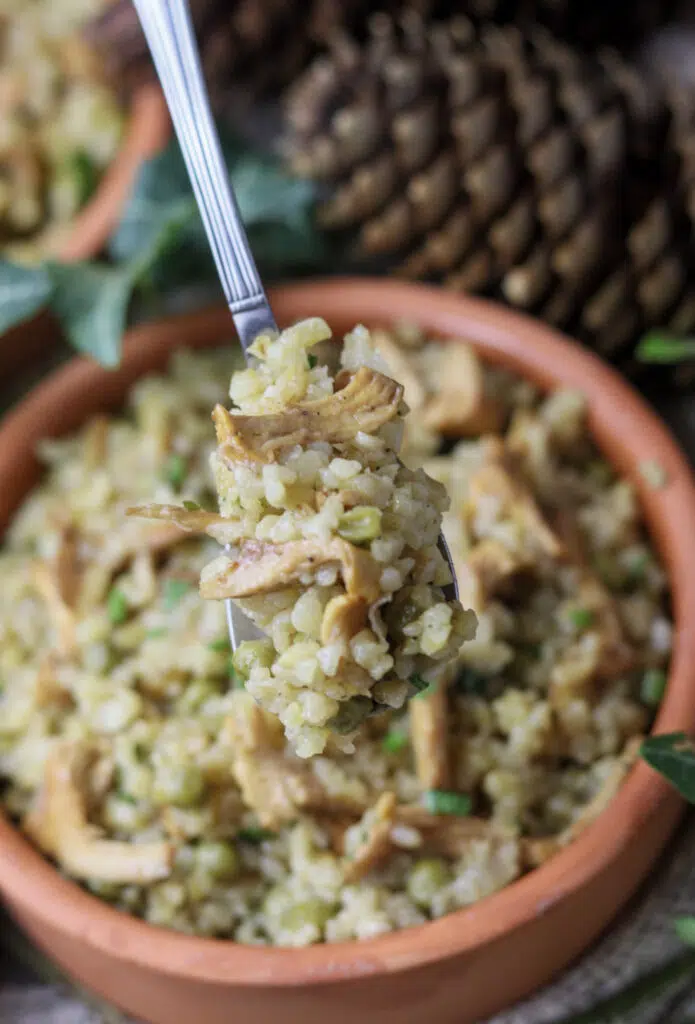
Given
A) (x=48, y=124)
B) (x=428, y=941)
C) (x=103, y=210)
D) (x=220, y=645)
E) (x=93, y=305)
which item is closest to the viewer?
(x=428, y=941)

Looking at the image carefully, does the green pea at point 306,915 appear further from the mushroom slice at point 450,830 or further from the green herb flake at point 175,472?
the green herb flake at point 175,472

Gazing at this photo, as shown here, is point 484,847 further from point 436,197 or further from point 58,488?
point 436,197

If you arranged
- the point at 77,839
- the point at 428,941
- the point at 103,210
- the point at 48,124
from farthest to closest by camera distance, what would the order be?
the point at 48,124 < the point at 103,210 < the point at 77,839 < the point at 428,941

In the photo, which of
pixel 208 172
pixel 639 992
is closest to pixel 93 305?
pixel 208 172

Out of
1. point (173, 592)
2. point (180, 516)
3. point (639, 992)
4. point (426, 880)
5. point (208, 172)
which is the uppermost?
point (208, 172)

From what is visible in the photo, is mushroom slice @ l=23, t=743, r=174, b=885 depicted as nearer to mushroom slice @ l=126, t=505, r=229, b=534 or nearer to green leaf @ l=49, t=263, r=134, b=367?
mushroom slice @ l=126, t=505, r=229, b=534

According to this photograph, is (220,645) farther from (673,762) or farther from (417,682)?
(673,762)

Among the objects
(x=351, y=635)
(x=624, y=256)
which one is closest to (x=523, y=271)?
(x=624, y=256)

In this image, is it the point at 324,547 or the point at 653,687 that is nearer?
the point at 324,547
